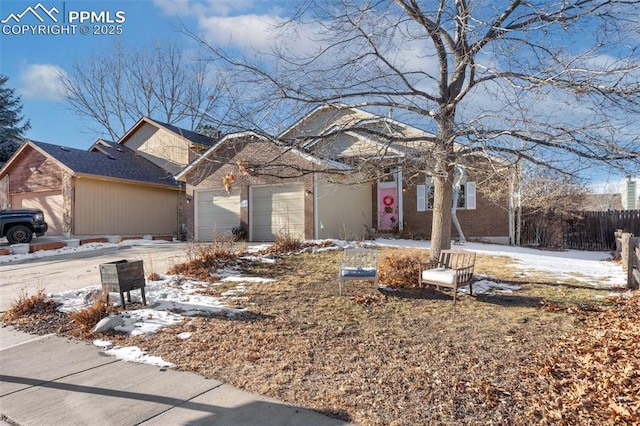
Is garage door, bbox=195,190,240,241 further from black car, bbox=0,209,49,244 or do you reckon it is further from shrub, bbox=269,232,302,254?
black car, bbox=0,209,49,244

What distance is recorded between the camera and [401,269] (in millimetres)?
7852

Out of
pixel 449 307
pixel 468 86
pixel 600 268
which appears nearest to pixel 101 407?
pixel 449 307

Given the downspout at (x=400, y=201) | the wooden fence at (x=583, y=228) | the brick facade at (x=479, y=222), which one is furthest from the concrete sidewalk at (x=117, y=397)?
the wooden fence at (x=583, y=228)

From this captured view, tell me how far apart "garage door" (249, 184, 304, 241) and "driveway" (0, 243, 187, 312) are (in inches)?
150

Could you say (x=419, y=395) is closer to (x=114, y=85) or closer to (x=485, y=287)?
(x=485, y=287)

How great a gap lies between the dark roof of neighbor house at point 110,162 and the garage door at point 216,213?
6.59ft

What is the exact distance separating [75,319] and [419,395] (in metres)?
4.61

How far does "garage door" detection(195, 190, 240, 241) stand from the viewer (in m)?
16.7

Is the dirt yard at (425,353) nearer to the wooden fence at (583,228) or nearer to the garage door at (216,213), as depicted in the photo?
the garage door at (216,213)

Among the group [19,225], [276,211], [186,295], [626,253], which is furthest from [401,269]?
[19,225]

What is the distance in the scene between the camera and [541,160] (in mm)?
6457

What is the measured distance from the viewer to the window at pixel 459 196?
1681 centimetres

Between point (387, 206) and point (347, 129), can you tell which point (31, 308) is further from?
point (387, 206)

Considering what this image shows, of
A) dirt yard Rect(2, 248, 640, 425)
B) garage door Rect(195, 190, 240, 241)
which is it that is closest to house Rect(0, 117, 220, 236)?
garage door Rect(195, 190, 240, 241)
